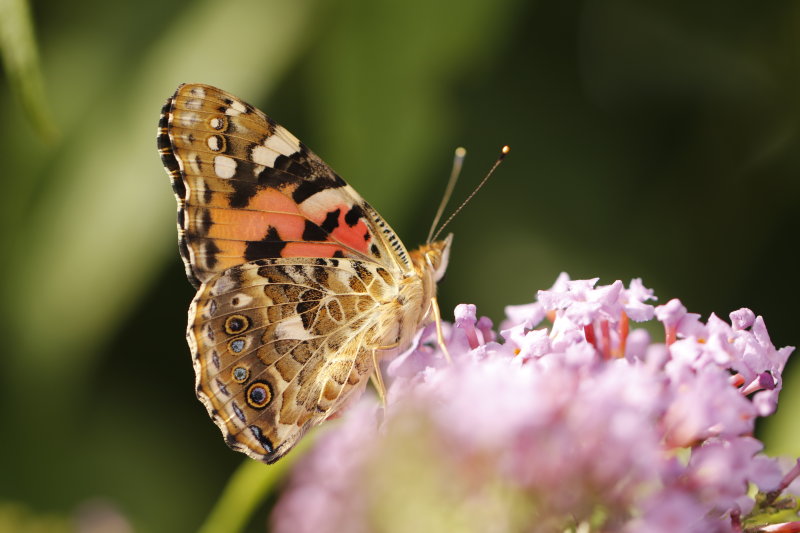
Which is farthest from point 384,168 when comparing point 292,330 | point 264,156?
point 292,330

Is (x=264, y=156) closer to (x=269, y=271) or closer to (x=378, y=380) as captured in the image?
(x=269, y=271)

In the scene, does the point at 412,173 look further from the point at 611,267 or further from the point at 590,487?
the point at 590,487

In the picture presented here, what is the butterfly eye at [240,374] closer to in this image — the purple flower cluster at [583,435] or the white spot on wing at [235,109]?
the purple flower cluster at [583,435]

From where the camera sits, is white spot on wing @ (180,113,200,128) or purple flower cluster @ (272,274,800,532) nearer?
purple flower cluster @ (272,274,800,532)

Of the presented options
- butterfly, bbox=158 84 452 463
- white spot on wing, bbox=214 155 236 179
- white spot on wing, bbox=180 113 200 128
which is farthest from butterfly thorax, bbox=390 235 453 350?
white spot on wing, bbox=180 113 200 128

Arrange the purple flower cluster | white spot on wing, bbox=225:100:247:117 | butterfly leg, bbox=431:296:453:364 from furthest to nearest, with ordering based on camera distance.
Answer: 1. white spot on wing, bbox=225:100:247:117
2. butterfly leg, bbox=431:296:453:364
3. the purple flower cluster

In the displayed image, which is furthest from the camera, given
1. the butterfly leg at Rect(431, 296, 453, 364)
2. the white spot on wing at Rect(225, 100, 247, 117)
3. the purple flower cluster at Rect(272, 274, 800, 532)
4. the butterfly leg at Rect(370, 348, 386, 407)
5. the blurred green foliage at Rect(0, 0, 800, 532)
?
the blurred green foliage at Rect(0, 0, 800, 532)

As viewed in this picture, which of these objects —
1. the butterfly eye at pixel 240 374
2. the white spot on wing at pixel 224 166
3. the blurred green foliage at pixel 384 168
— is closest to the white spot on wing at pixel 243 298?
the butterfly eye at pixel 240 374

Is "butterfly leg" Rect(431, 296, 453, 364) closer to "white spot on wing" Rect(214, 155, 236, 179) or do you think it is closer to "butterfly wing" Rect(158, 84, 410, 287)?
"butterfly wing" Rect(158, 84, 410, 287)

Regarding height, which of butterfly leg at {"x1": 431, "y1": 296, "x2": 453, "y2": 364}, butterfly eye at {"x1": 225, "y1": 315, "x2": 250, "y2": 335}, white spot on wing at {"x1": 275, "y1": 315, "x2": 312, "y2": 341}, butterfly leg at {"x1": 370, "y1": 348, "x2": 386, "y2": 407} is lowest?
butterfly eye at {"x1": 225, "y1": 315, "x2": 250, "y2": 335}
